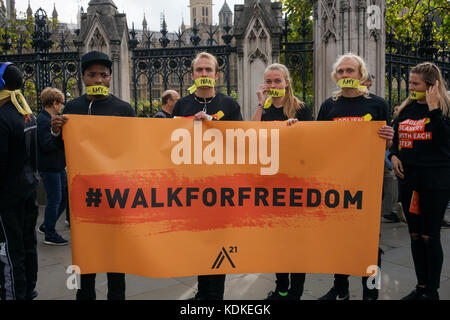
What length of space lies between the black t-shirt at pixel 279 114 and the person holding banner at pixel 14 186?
76.6 inches

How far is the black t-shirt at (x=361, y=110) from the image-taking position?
336 cm

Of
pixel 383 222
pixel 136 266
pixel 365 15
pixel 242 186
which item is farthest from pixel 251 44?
pixel 136 266

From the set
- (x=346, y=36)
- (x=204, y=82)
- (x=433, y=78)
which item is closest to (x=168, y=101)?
(x=346, y=36)

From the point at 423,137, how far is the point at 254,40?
4442 millimetres

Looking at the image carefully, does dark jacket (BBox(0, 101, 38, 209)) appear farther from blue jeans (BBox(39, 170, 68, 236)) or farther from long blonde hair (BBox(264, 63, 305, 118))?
blue jeans (BBox(39, 170, 68, 236))

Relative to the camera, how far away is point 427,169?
11.4 feet

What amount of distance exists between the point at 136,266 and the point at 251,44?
5.29 metres

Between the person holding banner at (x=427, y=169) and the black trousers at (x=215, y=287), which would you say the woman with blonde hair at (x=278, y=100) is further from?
the black trousers at (x=215, y=287)

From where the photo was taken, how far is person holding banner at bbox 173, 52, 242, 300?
318 cm

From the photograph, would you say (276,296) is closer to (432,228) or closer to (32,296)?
(432,228)

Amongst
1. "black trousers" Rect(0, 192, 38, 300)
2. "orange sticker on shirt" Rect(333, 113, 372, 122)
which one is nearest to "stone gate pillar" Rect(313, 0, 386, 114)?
"orange sticker on shirt" Rect(333, 113, 372, 122)

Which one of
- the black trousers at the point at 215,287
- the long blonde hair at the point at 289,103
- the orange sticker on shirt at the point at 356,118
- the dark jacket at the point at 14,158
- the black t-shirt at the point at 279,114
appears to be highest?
the long blonde hair at the point at 289,103

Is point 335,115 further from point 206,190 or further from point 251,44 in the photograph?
point 251,44

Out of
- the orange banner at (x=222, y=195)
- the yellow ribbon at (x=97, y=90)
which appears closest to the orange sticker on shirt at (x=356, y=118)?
the orange banner at (x=222, y=195)
